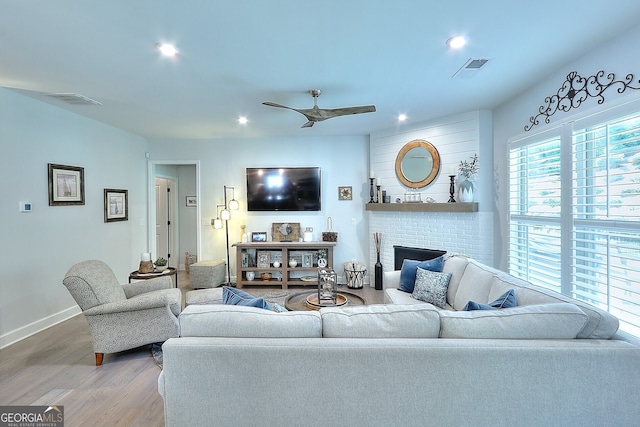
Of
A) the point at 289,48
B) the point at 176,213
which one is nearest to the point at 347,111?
the point at 289,48

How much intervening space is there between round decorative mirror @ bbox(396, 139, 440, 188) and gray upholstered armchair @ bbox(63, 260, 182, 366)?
12.1 ft

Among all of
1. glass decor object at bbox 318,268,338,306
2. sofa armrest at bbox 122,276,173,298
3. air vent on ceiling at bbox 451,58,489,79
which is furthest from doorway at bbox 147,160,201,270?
air vent on ceiling at bbox 451,58,489,79

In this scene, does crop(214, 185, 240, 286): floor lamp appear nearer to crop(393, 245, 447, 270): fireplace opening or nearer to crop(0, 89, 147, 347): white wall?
crop(0, 89, 147, 347): white wall

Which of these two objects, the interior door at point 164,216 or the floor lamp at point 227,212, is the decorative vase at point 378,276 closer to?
the floor lamp at point 227,212

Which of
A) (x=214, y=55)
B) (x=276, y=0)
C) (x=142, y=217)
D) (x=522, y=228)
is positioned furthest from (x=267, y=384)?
(x=142, y=217)

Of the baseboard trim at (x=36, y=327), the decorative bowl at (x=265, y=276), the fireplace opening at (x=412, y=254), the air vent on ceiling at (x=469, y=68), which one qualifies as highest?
the air vent on ceiling at (x=469, y=68)

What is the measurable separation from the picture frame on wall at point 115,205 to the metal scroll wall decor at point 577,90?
18.6ft

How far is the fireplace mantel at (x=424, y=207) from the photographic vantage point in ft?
13.3

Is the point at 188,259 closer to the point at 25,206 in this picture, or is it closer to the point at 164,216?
the point at 164,216

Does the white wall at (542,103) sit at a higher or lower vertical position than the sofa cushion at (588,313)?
higher

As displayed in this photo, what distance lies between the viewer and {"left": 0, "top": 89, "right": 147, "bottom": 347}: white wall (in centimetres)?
313

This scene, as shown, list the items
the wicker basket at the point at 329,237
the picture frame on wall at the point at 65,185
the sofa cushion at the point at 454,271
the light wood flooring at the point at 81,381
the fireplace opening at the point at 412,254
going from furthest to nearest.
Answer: the wicker basket at the point at 329,237 → the fireplace opening at the point at 412,254 → the picture frame on wall at the point at 65,185 → the sofa cushion at the point at 454,271 → the light wood flooring at the point at 81,381

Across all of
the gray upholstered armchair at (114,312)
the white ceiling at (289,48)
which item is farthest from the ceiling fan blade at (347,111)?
the gray upholstered armchair at (114,312)

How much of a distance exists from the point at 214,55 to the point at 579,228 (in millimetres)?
3466
